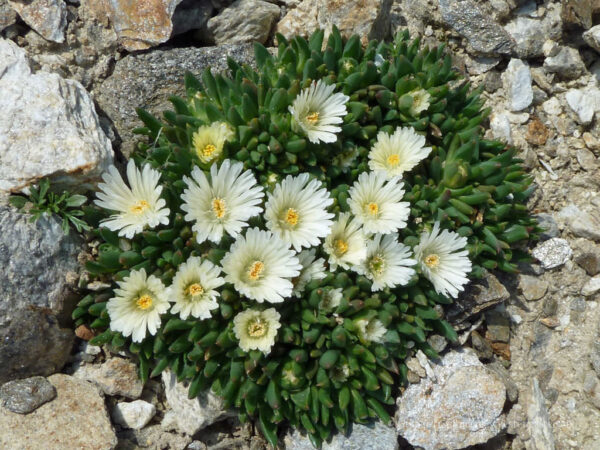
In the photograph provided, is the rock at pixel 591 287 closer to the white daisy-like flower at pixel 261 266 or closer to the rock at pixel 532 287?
the rock at pixel 532 287

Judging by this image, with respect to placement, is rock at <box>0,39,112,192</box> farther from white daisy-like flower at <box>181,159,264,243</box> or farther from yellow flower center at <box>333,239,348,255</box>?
yellow flower center at <box>333,239,348,255</box>

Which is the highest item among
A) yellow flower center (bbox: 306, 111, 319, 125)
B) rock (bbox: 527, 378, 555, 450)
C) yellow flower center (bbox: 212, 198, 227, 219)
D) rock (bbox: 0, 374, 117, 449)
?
yellow flower center (bbox: 306, 111, 319, 125)

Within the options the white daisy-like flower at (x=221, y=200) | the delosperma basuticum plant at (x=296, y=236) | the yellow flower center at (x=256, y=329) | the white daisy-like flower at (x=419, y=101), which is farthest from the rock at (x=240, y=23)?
the yellow flower center at (x=256, y=329)

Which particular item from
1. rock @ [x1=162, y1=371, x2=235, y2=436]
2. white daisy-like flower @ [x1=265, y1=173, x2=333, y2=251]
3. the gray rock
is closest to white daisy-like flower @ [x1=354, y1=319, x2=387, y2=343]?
white daisy-like flower @ [x1=265, y1=173, x2=333, y2=251]

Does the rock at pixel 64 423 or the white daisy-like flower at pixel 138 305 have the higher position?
the white daisy-like flower at pixel 138 305

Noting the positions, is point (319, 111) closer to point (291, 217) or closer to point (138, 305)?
point (291, 217)

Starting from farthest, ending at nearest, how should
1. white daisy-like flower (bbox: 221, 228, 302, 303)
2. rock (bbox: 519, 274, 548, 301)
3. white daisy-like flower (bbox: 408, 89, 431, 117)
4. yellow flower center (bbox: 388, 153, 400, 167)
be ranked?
rock (bbox: 519, 274, 548, 301)
white daisy-like flower (bbox: 408, 89, 431, 117)
yellow flower center (bbox: 388, 153, 400, 167)
white daisy-like flower (bbox: 221, 228, 302, 303)

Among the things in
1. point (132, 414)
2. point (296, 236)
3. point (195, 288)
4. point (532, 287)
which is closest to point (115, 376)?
point (132, 414)
